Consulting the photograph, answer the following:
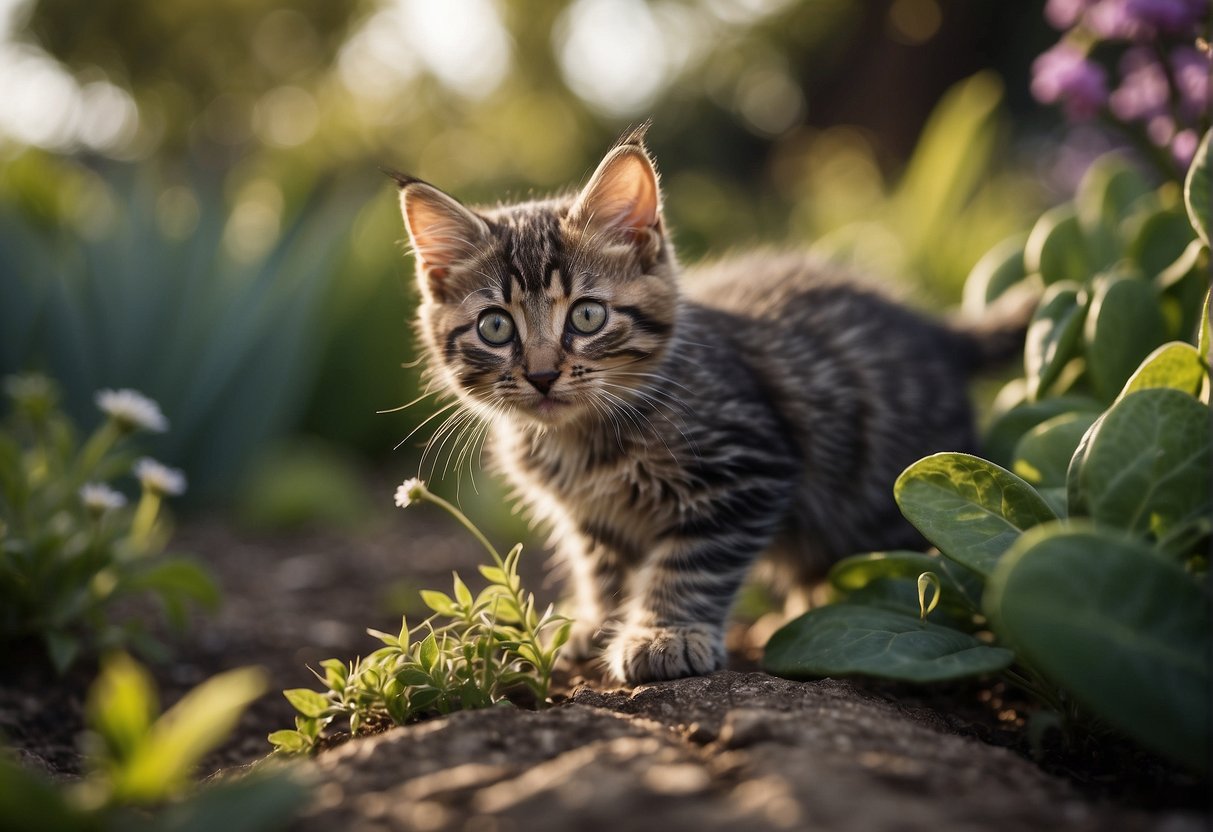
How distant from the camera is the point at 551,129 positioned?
51.0 feet

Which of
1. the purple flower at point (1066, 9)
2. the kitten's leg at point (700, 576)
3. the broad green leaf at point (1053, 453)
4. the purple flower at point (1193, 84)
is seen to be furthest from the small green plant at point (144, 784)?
the purple flower at point (1066, 9)

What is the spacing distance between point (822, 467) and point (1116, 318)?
0.67m

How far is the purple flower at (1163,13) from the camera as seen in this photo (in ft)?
6.81

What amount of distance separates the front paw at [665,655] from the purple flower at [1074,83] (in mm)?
1567

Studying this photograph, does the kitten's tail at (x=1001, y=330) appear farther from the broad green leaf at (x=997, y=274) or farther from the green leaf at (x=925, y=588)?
the green leaf at (x=925, y=588)

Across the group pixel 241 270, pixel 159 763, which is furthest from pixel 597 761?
pixel 241 270

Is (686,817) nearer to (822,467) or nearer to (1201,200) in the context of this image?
(1201,200)

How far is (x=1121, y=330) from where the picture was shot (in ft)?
6.01

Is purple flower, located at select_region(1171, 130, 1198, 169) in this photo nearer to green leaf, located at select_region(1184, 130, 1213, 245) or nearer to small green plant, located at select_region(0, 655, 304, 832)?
green leaf, located at select_region(1184, 130, 1213, 245)

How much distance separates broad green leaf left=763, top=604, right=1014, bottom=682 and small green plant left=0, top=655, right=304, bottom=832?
810mm

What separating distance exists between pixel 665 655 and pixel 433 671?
0.46m

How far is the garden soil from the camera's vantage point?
3.11 ft

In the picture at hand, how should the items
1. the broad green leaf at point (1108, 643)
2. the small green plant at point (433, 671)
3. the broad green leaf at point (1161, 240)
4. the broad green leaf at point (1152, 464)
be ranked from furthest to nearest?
the broad green leaf at point (1161, 240), the small green plant at point (433, 671), the broad green leaf at point (1152, 464), the broad green leaf at point (1108, 643)

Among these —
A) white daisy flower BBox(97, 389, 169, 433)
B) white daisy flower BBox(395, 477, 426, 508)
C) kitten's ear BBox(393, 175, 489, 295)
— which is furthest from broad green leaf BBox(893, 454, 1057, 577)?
white daisy flower BBox(97, 389, 169, 433)
